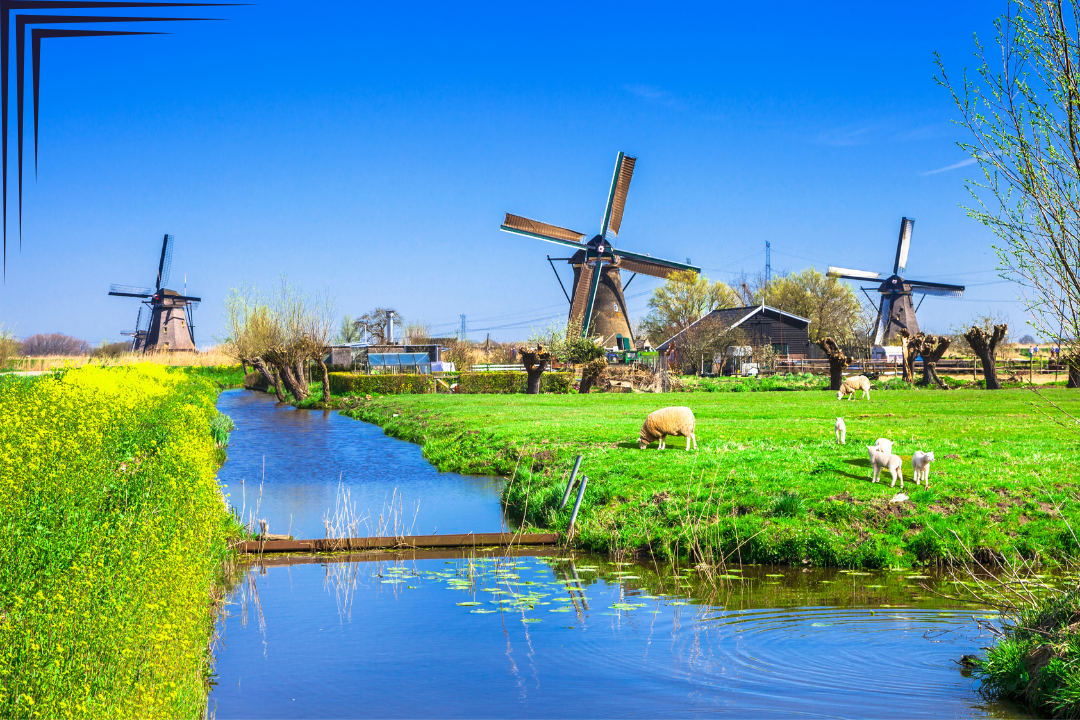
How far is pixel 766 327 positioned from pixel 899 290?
684 inches

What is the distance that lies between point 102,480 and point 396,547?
544 centimetres

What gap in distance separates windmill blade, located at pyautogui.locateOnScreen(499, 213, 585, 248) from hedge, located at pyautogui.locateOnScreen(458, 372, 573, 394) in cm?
1441

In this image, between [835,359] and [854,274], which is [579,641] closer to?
[835,359]

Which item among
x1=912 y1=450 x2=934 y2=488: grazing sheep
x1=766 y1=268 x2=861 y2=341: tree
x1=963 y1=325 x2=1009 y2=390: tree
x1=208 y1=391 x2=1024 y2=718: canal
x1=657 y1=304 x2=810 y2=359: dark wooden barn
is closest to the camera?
x1=208 y1=391 x2=1024 y2=718: canal

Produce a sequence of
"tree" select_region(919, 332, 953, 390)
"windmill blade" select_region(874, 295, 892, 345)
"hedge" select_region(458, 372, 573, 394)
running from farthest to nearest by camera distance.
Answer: "windmill blade" select_region(874, 295, 892, 345), "hedge" select_region(458, 372, 573, 394), "tree" select_region(919, 332, 953, 390)

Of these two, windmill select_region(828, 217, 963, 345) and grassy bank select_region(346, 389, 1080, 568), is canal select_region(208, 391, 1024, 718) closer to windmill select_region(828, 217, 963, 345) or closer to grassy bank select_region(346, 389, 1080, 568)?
grassy bank select_region(346, 389, 1080, 568)

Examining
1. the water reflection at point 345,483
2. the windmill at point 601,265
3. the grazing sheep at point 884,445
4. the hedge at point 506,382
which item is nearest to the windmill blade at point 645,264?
the windmill at point 601,265

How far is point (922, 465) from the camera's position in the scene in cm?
1299

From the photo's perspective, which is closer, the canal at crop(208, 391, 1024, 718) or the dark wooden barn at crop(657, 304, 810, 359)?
the canal at crop(208, 391, 1024, 718)

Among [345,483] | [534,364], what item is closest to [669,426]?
[345,483]

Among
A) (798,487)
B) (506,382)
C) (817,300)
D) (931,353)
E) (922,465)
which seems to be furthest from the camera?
(817,300)

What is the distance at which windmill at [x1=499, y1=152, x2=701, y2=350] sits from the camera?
58.2 meters

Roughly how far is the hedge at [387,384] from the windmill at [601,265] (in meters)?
13.5

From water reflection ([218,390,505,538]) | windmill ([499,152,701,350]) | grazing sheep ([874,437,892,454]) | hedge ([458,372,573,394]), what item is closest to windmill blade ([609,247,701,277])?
windmill ([499,152,701,350])
